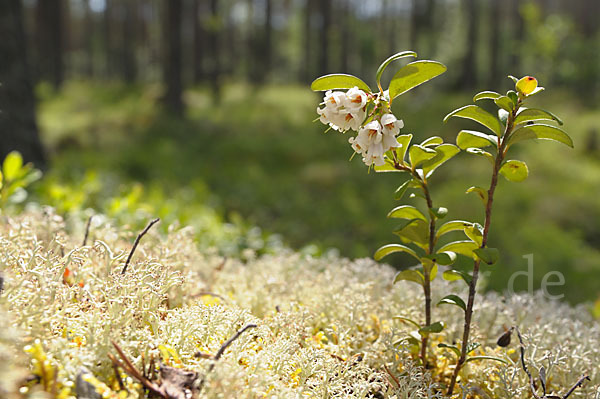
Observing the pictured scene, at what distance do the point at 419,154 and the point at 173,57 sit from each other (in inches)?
490

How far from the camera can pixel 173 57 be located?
42.2ft

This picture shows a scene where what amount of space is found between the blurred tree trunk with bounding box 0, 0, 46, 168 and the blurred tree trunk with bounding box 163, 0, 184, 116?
24.3ft

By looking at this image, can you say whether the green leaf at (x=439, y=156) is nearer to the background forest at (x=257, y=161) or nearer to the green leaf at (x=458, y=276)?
the green leaf at (x=458, y=276)

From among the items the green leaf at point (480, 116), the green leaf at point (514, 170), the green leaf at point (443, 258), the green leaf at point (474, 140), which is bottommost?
the green leaf at point (443, 258)

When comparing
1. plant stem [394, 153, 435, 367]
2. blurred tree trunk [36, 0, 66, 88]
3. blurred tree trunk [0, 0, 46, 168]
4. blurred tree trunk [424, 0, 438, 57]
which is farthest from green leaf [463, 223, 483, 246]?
blurred tree trunk [424, 0, 438, 57]

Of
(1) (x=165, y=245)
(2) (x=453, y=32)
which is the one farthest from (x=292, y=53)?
(1) (x=165, y=245)

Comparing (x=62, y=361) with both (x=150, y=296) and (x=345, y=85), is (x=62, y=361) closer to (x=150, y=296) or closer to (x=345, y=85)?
(x=150, y=296)

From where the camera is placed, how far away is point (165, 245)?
2.04m

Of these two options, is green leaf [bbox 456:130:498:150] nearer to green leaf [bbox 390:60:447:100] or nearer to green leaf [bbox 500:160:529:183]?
green leaf [bbox 500:160:529:183]

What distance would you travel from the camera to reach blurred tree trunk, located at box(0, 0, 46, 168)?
5422mm

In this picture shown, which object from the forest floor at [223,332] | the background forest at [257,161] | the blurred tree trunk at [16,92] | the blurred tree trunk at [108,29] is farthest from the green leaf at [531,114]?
the blurred tree trunk at [108,29]

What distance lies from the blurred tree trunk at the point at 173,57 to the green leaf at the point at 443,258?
1249cm

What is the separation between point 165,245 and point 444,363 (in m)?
1.19

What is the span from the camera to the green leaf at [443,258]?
1536mm
